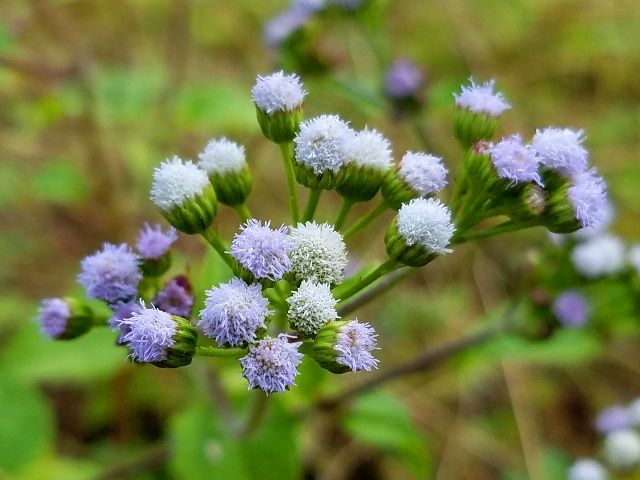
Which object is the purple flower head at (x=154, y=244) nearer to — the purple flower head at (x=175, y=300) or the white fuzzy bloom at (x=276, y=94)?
the purple flower head at (x=175, y=300)

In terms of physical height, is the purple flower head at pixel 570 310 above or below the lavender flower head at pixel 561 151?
above

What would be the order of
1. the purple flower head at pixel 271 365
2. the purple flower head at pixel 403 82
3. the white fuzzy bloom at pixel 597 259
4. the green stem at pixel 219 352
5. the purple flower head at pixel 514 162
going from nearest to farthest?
the purple flower head at pixel 271 365 → the green stem at pixel 219 352 → the purple flower head at pixel 514 162 → the white fuzzy bloom at pixel 597 259 → the purple flower head at pixel 403 82

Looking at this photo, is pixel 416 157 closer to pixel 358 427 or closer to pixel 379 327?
pixel 358 427

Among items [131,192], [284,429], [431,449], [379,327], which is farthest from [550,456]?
[131,192]

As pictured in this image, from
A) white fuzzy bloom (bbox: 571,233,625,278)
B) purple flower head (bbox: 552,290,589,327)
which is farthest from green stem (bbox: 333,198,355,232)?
white fuzzy bloom (bbox: 571,233,625,278)

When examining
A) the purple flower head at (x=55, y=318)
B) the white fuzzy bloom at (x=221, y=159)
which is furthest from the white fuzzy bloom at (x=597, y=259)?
the purple flower head at (x=55, y=318)

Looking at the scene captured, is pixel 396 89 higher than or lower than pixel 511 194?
higher

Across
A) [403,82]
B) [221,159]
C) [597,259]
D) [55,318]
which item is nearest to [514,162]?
[221,159]
